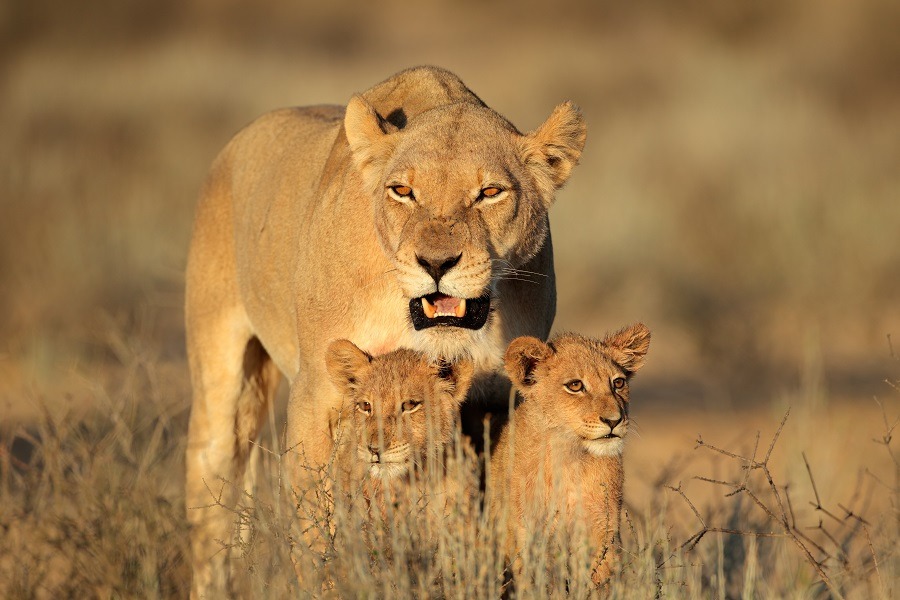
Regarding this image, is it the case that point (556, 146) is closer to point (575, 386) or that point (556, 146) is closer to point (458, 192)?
point (458, 192)

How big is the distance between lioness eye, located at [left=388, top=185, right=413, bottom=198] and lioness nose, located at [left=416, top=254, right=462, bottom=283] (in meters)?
0.37

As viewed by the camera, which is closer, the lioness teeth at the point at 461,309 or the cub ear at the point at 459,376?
the lioness teeth at the point at 461,309

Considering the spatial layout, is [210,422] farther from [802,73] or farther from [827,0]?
[827,0]

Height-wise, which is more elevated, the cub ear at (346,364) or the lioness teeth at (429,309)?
the lioness teeth at (429,309)

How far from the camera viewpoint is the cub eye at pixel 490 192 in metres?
4.86

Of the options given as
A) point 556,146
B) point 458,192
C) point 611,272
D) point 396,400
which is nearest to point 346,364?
point 396,400

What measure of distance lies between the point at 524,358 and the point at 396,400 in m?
0.45

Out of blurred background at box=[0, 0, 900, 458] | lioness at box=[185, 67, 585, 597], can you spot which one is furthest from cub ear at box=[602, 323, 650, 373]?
blurred background at box=[0, 0, 900, 458]

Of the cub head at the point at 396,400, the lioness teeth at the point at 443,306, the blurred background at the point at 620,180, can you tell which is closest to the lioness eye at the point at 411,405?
the cub head at the point at 396,400

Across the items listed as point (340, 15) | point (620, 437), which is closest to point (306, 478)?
point (620, 437)

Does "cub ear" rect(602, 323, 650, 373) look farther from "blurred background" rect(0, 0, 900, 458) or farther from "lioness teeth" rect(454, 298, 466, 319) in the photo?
"blurred background" rect(0, 0, 900, 458)

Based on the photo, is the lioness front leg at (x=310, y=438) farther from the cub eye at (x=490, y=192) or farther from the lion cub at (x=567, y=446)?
the cub eye at (x=490, y=192)

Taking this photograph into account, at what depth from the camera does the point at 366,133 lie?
202 inches

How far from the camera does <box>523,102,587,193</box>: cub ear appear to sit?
514 cm
